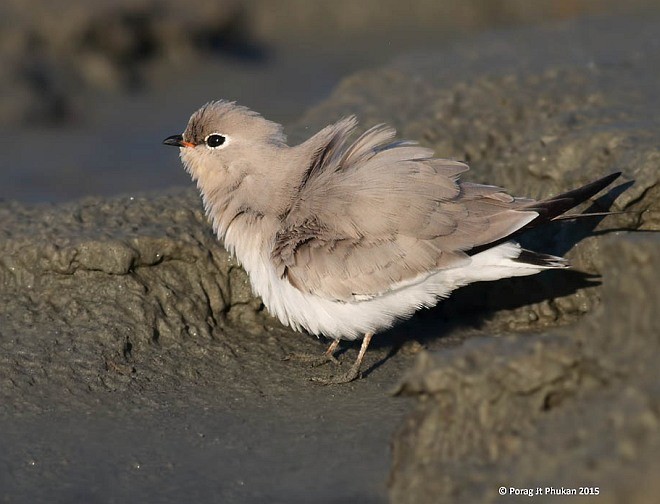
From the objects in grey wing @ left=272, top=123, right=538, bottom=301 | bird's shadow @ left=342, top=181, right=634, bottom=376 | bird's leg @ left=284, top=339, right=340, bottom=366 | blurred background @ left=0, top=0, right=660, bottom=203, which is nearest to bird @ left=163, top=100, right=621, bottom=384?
grey wing @ left=272, top=123, right=538, bottom=301

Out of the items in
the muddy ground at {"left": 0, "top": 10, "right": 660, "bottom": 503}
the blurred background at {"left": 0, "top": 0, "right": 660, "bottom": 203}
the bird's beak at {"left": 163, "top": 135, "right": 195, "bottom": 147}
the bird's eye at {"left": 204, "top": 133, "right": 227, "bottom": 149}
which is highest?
the blurred background at {"left": 0, "top": 0, "right": 660, "bottom": 203}

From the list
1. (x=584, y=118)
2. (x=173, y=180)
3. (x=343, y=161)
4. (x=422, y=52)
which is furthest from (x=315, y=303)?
(x=422, y=52)

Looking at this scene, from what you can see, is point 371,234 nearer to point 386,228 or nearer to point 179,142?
point 386,228

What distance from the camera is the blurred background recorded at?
8680 mm

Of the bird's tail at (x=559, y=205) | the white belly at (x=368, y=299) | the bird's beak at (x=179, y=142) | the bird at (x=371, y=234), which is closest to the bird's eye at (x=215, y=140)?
the bird's beak at (x=179, y=142)

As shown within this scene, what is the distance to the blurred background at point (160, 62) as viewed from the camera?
8.68 meters

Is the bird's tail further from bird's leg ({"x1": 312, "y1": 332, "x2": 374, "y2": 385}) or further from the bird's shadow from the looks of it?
bird's leg ({"x1": 312, "y1": 332, "x2": 374, "y2": 385})

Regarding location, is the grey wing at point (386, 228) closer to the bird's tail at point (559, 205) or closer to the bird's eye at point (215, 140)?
the bird's tail at point (559, 205)

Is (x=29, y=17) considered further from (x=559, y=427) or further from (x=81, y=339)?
(x=559, y=427)

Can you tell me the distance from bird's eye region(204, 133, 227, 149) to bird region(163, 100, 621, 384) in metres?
0.43

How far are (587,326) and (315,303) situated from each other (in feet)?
5.62

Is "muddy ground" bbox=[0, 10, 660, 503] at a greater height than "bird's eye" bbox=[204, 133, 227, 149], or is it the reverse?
"bird's eye" bbox=[204, 133, 227, 149]

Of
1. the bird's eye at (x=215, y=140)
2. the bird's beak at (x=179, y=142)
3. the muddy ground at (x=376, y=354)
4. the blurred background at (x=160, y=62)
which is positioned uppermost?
the blurred background at (x=160, y=62)

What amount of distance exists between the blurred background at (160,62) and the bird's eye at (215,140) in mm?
2356
